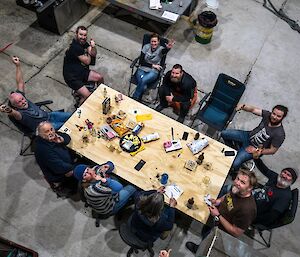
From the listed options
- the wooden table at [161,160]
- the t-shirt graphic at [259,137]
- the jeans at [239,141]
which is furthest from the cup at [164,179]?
the t-shirt graphic at [259,137]

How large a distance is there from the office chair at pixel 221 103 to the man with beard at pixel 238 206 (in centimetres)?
154

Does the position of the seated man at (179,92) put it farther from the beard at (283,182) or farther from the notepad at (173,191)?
the beard at (283,182)

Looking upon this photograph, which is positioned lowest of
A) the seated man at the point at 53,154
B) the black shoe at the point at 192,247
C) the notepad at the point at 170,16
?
the black shoe at the point at 192,247

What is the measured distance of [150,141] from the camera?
475 centimetres

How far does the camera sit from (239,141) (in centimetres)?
536

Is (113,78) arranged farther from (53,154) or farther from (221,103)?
(53,154)

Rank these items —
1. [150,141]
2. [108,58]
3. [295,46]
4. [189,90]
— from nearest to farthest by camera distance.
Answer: [150,141] → [189,90] → [108,58] → [295,46]

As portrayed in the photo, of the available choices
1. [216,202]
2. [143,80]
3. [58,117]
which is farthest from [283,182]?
[58,117]

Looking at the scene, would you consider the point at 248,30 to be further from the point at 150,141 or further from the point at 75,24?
the point at 150,141

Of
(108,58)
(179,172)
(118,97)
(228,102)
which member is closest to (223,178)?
(179,172)

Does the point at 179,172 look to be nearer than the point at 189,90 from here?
Yes

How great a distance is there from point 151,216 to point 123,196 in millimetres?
846

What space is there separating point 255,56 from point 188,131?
3.05 m

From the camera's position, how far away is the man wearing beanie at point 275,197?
4160 millimetres
